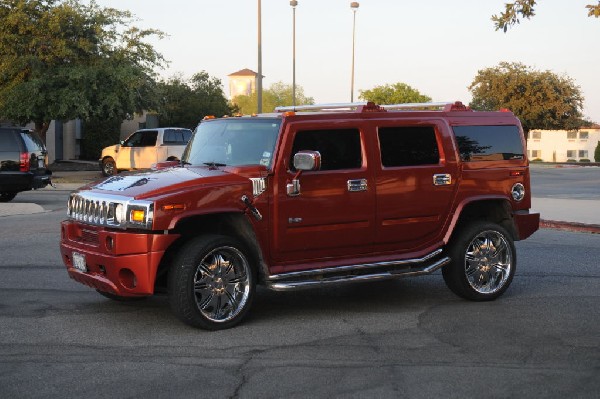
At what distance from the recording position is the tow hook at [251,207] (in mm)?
7812

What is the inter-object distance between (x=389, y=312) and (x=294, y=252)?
45.6 inches

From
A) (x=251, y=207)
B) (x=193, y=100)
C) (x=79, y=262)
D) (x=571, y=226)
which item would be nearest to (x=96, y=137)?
(x=193, y=100)

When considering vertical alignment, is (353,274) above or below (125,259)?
below

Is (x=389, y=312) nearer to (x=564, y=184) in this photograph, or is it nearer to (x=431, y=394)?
(x=431, y=394)

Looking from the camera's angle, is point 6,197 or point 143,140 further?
point 143,140

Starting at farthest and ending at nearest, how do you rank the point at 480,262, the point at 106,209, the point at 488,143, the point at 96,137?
the point at 96,137
the point at 488,143
the point at 480,262
the point at 106,209

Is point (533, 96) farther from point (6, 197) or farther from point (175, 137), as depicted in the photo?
point (6, 197)

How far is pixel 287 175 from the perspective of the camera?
805 centimetres

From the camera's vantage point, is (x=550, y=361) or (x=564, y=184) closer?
(x=550, y=361)

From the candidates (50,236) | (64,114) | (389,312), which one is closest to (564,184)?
(64,114)

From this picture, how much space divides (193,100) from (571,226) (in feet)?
140

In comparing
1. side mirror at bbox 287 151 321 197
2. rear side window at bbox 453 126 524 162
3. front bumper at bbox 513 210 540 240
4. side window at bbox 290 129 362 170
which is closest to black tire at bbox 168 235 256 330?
side mirror at bbox 287 151 321 197

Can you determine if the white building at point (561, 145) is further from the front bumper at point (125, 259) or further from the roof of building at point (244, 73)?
the front bumper at point (125, 259)

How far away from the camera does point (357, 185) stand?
840 centimetres
